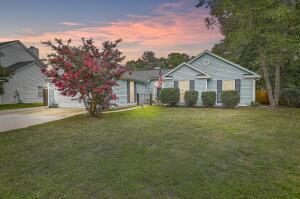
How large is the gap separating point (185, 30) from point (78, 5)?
9.58 m

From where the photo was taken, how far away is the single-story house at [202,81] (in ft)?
68.3

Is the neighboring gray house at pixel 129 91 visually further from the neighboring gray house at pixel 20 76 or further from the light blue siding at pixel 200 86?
the neighboring gray house at pixel 20 76

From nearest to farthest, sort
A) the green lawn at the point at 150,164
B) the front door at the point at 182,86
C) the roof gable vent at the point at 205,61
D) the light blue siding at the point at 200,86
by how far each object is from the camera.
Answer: the green lawn at the point at 150,164 → the light blue siding at the point at 200,86 → the roof gable vent at the point at 205,61 → the front door at the point at 182,86

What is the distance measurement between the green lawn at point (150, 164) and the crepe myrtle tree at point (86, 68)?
153 inches

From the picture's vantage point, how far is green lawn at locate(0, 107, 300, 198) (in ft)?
13.8

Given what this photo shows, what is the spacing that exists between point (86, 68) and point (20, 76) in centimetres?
1688

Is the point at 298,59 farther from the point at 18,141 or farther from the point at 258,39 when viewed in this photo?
the point at 18,141

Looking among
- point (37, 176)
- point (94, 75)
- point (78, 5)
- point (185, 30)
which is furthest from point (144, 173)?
point (185, 30)

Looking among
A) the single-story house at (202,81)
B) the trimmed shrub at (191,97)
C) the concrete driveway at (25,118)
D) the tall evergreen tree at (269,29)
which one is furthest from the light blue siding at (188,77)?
the concrete driveway at (25,118)

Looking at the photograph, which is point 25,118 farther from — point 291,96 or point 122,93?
point 291,96

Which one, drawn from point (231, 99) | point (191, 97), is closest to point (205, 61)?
point (191, 97)

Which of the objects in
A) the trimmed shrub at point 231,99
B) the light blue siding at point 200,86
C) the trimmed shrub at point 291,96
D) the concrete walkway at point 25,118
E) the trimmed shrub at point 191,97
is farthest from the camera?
the light blue siding at point 200,86

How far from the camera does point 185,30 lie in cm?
2131

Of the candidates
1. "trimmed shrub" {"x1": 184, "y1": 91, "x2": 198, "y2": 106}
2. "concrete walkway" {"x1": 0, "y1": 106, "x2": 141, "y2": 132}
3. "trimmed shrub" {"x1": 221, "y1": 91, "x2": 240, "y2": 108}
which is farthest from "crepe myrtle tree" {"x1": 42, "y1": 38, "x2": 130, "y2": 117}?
"trimmed shrub" {"x1": 221, "y1": 91, "x2": 240, "y2": 108}
